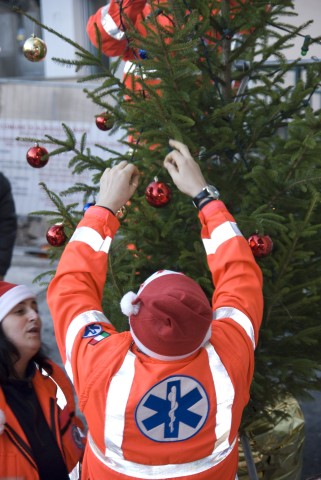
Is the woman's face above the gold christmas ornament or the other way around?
the other way around

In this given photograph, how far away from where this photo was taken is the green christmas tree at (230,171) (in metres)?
2.67

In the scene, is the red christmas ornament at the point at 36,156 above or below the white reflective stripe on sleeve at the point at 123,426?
above

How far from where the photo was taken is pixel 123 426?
180 cm

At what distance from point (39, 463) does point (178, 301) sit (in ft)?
3.98

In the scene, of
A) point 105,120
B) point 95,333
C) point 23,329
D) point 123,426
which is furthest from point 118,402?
point 105,120

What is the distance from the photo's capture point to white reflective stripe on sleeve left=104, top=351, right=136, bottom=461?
1.79 metres

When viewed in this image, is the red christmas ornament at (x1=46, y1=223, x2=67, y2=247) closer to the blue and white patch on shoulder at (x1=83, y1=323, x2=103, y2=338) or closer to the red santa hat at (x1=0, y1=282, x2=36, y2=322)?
the red santa hat at (x1=0, y1=282, x2=36, y2=322)

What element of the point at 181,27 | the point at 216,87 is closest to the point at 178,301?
the point at 181,27

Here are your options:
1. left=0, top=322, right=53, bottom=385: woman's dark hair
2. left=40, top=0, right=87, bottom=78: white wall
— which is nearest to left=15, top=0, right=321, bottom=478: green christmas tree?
left=0, top=322, right=53, bottom=385: woman's dark hair

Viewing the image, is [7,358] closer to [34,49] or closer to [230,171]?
[230,171]

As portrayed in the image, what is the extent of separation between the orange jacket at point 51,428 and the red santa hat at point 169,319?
995 mm

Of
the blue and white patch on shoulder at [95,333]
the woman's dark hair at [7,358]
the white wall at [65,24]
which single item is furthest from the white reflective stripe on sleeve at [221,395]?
the white wall at [65,24]

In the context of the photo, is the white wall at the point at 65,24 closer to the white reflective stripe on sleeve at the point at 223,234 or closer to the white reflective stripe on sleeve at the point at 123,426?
the white reflective stripe on sleeve at the point at 223,234

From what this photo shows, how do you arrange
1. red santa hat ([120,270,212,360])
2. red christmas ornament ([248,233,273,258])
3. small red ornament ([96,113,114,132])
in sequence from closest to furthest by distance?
red santa hat ([120,270,212,360]) < red christmas ornament ([248,233,273,258]) < small red ornament ([96,113,114,132])
